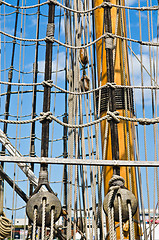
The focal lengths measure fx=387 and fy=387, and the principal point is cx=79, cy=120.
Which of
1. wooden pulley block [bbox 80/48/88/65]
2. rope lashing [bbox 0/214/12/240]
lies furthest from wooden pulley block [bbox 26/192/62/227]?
wooden pulley block [bbox 80/48/88/65]

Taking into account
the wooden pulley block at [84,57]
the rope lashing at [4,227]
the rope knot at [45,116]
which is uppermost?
the wooden pulley block at [84,57]

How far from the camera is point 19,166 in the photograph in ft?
15.1

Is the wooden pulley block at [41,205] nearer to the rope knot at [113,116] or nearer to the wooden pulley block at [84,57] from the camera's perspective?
the rope knot at [113,116]

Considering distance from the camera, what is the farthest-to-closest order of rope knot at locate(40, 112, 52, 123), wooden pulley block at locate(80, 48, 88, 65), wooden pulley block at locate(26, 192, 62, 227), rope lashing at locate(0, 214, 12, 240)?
wooden pulley block at locate(80, 48, 88, 65), rope lashing at locate(0, 214, 12, 240), rope knot at locate(40, 112, 52, 123), wooden pulley block at locate(26, 192, 62, 227)

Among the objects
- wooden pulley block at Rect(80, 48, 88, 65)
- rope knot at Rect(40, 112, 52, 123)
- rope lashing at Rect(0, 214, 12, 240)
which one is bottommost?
rope lashing at Rect(0, 214, 12, 240)

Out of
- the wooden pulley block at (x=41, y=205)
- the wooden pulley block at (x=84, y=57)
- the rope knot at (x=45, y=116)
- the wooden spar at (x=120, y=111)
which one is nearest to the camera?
the wooden pulley block at (x=41, y=205)

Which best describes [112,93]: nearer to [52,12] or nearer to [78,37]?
[52,12]

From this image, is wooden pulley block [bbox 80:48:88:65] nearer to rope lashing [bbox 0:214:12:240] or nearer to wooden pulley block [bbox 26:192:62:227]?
rope lashing [bbox 0:214:12:240]

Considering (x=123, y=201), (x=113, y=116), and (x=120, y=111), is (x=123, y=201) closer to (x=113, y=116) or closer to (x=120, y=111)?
(x=113, y=116)

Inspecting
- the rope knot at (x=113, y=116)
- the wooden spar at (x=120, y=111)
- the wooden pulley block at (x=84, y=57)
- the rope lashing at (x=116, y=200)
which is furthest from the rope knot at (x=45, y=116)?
the wooden pulley block at (x=84, y=57)

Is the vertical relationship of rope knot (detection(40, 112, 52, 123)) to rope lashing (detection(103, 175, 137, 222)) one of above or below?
above

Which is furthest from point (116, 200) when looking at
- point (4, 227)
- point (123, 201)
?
point (4, 227)

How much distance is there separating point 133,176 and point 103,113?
2.07 feet

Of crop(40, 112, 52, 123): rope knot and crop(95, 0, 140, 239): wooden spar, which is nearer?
crop(40, 112, 52, 123): rope knot
